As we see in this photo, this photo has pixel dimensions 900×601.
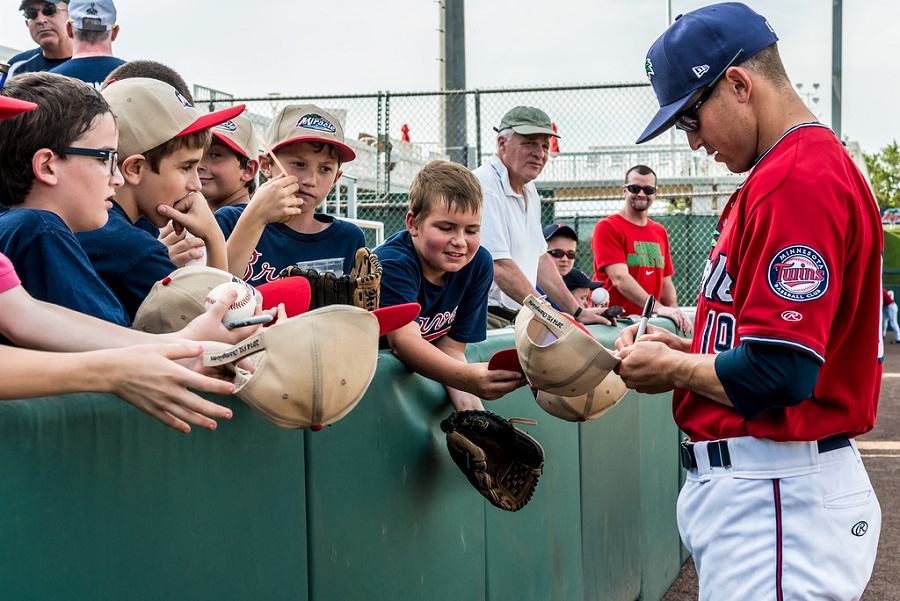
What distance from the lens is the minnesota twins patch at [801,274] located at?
Answer: 189cm

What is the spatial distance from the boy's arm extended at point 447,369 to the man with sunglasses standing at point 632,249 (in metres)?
4.22

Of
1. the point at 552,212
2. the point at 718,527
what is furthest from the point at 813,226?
the point at 552,212

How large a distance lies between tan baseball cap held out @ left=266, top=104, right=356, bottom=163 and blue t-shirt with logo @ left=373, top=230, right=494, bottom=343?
592 mm

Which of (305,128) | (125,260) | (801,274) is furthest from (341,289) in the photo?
(305,128)

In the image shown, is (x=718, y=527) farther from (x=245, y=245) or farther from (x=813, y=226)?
(x=245, y=245)

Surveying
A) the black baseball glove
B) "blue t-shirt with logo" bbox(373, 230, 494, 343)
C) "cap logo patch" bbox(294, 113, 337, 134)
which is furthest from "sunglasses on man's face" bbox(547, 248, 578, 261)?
the black baseball glove

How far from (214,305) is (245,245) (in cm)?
99

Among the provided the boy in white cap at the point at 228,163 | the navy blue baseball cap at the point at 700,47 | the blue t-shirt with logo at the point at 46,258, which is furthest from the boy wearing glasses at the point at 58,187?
the boy in white cap at the point at 228,163

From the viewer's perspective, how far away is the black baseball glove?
2.69 metres

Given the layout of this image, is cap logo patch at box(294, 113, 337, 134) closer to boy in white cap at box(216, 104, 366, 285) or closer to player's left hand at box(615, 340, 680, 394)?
boy in white cap at box(216, 104, 366, 285)

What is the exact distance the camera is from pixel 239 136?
3.63 m

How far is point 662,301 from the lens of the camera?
7.40 metres

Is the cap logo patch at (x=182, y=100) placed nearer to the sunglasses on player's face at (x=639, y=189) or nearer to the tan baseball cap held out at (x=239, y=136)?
the tan baseball cap held out at (x=239, y=136)

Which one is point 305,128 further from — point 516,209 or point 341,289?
point 516,209
